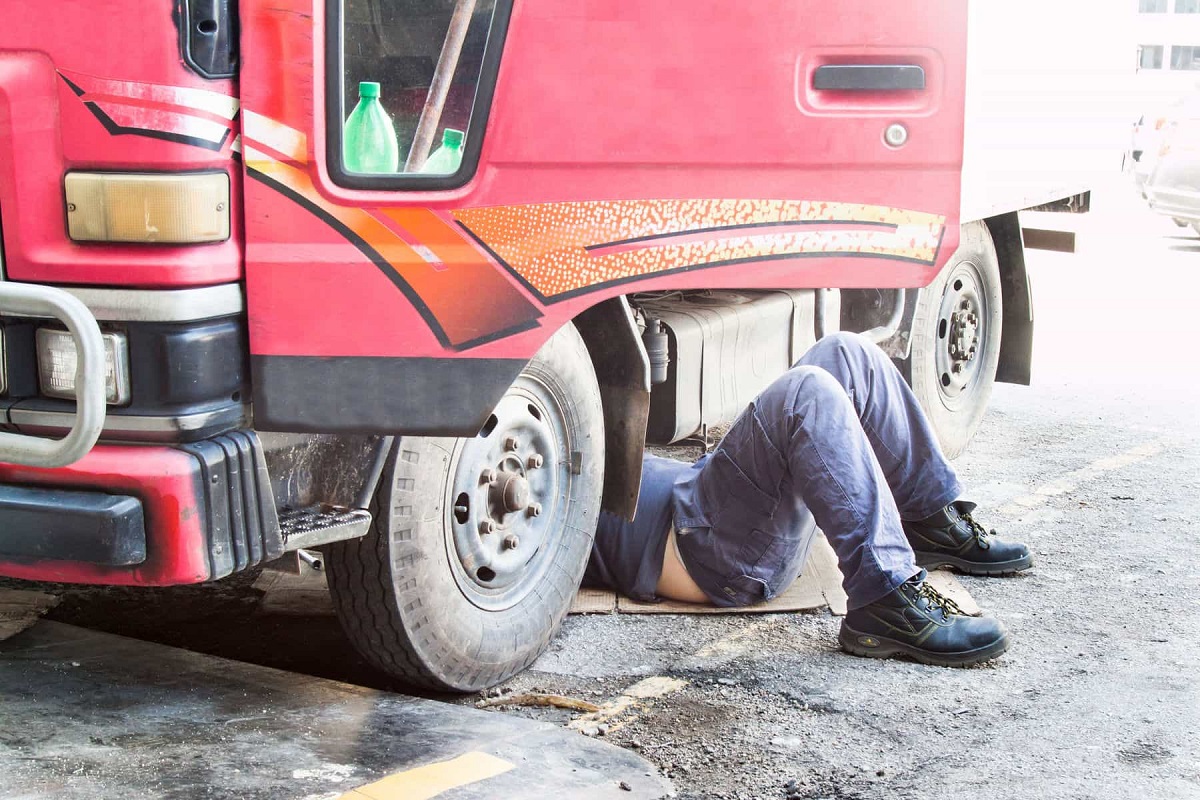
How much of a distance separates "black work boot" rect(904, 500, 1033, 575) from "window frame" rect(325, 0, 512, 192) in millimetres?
2050

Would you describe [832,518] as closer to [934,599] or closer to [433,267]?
[934,599]

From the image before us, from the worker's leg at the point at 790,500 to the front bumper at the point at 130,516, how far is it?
1.43 meters

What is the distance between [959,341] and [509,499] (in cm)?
305

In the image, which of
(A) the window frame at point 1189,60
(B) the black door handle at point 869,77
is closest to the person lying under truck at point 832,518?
(B) the black door handle at point 869,77

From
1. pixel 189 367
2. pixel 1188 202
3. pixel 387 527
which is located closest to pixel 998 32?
pixel 387 527

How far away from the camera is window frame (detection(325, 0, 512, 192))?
2686 millimetres

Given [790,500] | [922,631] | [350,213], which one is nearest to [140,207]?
[350,213]

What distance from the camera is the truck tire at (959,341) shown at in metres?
5.55

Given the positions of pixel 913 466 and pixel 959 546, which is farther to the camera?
pixel 959 546

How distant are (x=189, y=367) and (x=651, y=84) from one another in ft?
3.43

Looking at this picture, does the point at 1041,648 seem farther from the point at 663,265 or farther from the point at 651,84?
the point at 651,84

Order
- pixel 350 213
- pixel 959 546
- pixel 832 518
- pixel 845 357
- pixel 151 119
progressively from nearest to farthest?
pixel 151 119 < pixel 350 213 < pixel 832 518 < pixel 845 357 < pixel 959 546

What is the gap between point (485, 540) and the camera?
338 cm

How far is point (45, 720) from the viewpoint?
295cm
